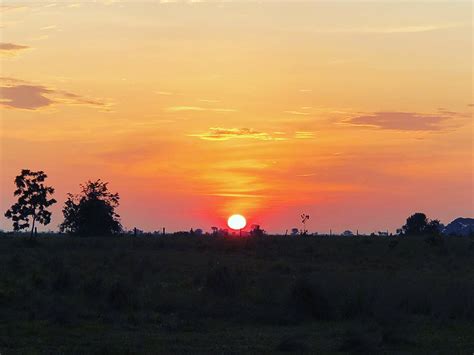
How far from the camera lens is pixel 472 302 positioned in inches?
1012

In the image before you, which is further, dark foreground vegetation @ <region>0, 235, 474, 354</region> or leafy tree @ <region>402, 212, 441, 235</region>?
leafy tree @ <region>402, 212, 441, 235</region>

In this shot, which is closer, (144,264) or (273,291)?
(273,291)

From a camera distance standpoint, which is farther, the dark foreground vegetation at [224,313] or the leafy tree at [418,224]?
the leafy tree at [418,224]

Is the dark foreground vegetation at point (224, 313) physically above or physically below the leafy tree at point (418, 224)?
below

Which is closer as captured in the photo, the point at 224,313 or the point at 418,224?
the point at 224,313

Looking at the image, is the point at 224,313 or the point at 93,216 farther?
the point at 93,216

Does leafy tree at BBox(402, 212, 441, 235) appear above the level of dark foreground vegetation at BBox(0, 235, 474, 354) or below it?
above

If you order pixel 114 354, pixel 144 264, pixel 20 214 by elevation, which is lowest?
pixel 114 354

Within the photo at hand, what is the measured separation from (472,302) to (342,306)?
4.47 meters

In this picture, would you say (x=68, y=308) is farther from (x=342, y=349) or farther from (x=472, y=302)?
(x=472, y=302)

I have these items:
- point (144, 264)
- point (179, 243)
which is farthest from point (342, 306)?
point (179, 243)

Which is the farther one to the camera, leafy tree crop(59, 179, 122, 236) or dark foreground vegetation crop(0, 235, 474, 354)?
leafy tree crop(59, 179, 122, 236)

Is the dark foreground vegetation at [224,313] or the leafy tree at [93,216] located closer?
the dark foreground vegetation at [224,313]

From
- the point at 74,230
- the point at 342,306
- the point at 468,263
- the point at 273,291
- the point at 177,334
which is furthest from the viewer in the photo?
the point at 74,230
